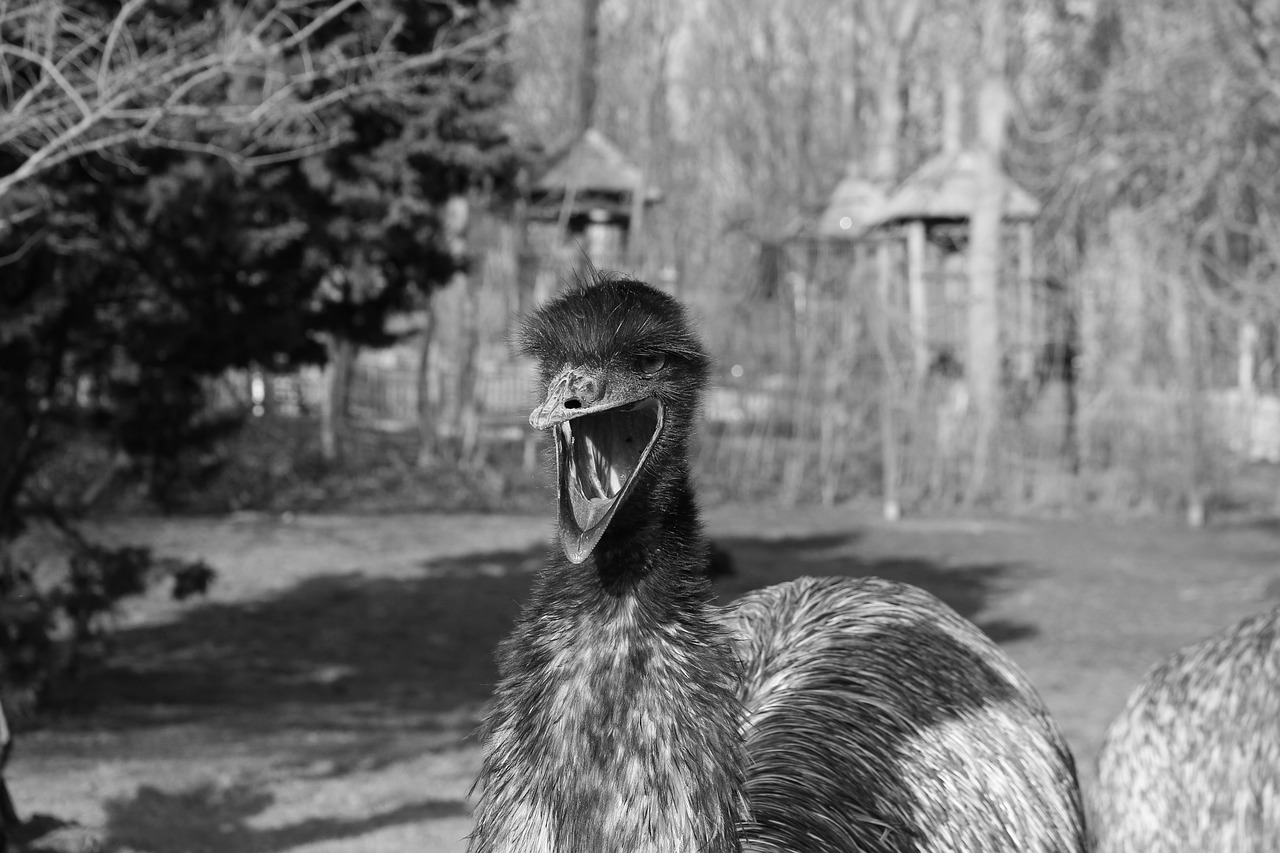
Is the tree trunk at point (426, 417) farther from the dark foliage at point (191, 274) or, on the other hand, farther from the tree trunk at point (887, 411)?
the dark foliage at point (191, 274)

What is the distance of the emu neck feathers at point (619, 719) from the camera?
2275 mm

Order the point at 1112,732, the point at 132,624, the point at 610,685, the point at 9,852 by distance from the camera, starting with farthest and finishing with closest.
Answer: the point at 132,624 → the point at 9,852 → the point at 1112,732 → the point at 610,685

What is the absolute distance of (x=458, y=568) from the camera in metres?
14.2

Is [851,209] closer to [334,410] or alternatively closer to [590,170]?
[590,170]

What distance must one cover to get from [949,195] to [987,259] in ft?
4.90

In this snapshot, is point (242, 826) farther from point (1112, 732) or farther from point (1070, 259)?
point (1070, 259)

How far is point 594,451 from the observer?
2449mm

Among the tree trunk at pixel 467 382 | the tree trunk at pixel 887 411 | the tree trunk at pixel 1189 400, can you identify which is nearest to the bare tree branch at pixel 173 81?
the tree trunk at pixel 887 411

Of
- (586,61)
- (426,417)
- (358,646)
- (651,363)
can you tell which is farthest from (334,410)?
(651,363)

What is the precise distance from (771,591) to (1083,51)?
2033 cm

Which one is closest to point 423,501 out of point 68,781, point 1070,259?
point 1070,259

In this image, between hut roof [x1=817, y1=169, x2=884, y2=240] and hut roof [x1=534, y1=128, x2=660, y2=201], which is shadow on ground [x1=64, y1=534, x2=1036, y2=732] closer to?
hut roof [x1=534, y1=128, x2=660, y2=201]

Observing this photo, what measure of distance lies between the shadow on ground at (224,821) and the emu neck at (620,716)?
419 cm

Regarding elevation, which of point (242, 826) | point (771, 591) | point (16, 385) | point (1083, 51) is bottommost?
point (242, 826)
